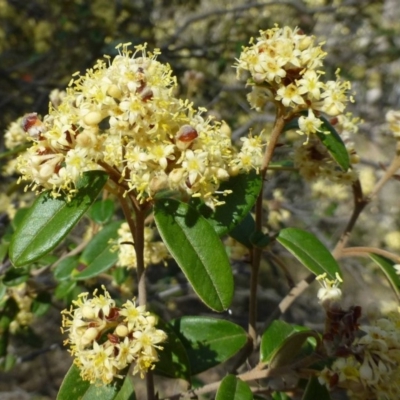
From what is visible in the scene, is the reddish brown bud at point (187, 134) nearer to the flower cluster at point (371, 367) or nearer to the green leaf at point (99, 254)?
the flower cluster at point (371, 367)

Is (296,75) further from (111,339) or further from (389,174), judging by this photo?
(111,339)

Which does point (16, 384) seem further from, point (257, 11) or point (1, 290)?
point (257, 11)

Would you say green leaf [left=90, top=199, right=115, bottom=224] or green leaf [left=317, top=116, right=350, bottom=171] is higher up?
green leaf [left=317, top=116, right=350, bottom=171]


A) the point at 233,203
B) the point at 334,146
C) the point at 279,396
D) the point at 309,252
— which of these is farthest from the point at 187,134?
the point at 279,396

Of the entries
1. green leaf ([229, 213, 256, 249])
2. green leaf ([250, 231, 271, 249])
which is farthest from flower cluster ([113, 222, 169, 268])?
green leaf ([250, 231, 271, 249])

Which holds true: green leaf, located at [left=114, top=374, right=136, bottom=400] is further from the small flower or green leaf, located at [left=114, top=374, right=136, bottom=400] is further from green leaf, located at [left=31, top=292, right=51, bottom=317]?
green leaf, located at [left=31, top=292, right=51, bottom=317]

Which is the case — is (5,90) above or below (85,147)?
below

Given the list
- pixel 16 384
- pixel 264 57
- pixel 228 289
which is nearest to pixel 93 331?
pixel 228 289
